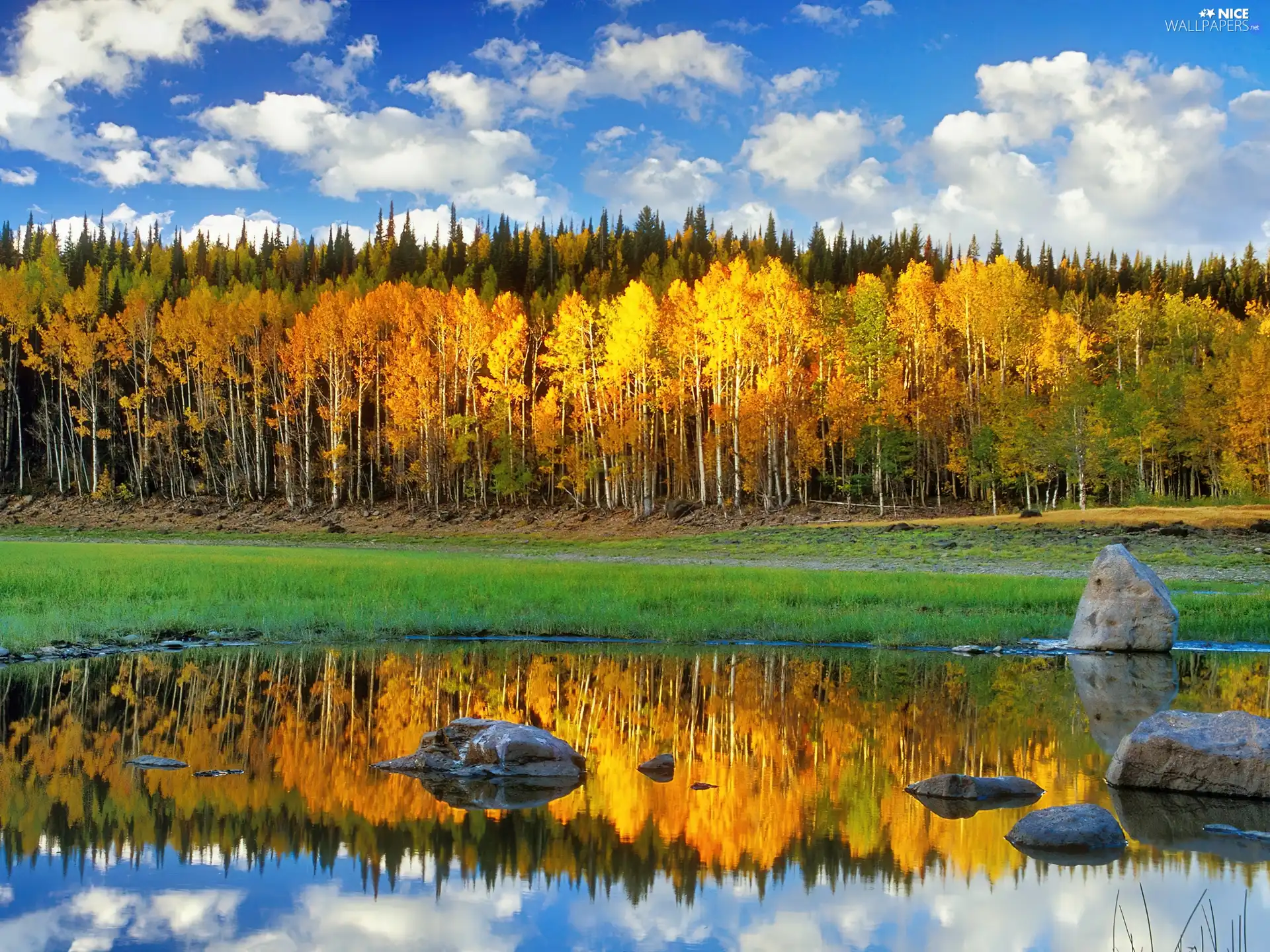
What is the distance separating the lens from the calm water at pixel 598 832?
6.29m

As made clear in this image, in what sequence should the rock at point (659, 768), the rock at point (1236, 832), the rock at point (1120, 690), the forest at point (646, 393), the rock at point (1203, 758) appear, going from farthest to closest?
the forest at point (646, 393) < the rock at point (1120, 690) < the rock at point (659, 768) < the rock at point (1203, 758) < the rock at point (1236, 832)

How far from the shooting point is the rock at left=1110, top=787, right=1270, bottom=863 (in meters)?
7.80

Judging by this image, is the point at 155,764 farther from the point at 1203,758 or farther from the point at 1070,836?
the point at 1203,758

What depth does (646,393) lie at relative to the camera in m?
62.2

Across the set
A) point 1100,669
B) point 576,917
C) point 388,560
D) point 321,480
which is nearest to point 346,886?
point 576,917

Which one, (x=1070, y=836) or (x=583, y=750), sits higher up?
(x=1070, y=836)

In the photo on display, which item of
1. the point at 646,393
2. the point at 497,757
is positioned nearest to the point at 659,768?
the point at 497,757

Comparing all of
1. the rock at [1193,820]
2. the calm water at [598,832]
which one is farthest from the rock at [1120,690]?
the rock at [1193,820]

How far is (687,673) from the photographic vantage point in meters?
16.4

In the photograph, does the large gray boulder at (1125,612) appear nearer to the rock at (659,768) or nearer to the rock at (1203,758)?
the rock at (1203,758)

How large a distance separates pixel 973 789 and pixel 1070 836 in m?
1.35

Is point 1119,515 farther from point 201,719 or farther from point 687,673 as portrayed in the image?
point 201,719

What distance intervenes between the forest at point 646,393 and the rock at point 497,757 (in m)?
47.0

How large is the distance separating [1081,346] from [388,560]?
5375 cm
